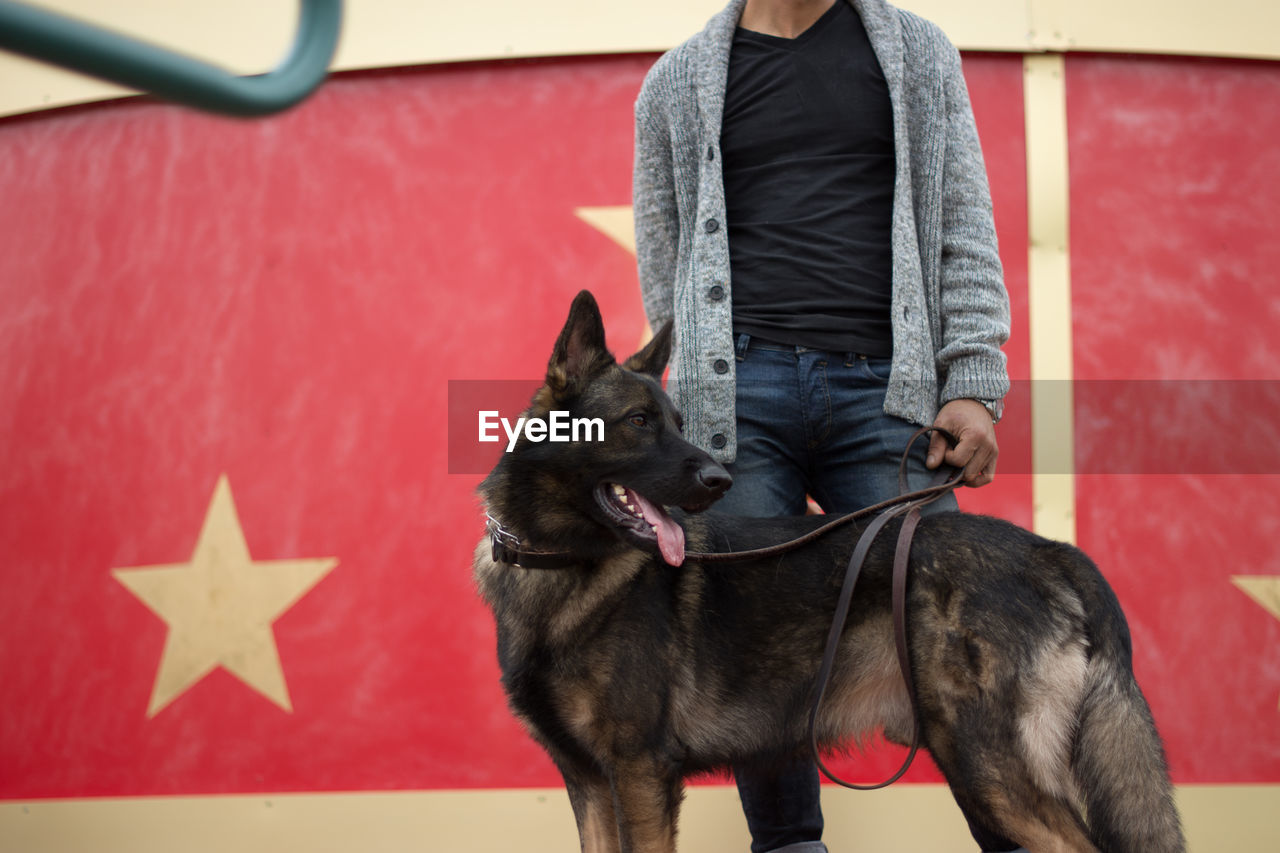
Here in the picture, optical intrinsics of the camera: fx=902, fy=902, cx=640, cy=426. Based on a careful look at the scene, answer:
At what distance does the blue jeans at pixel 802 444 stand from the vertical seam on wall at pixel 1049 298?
3.98 ft

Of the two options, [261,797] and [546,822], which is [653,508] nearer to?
[546,822]

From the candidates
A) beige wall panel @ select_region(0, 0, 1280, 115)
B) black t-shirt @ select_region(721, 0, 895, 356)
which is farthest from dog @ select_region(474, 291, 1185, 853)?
beige wall panel @ select_region(0, 0, 1280, 115)

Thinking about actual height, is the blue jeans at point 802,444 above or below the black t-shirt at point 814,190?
below

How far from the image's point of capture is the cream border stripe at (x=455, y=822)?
9.80ft

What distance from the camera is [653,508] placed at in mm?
2012

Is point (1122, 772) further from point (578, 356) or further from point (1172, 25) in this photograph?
point (1172, 25)

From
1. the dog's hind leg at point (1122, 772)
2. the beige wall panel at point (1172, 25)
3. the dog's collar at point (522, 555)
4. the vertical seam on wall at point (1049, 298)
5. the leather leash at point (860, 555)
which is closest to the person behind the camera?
the dog's hind leg at point (1122, 772)

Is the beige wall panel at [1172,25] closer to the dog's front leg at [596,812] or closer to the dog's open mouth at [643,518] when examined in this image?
the dog's open mouth at [643,518]

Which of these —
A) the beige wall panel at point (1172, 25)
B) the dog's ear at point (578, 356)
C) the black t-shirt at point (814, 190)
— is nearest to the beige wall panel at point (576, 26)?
the beige wall panel at point (1172, 25)

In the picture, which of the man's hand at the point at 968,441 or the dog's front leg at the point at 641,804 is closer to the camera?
the dog's front leg at the point at 641,804

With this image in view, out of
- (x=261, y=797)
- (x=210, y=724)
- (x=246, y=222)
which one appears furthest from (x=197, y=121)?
(x=261, y=797)

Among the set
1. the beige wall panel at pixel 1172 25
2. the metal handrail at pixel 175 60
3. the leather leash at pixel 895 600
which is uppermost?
the beige wall panel at pixel 1172 25

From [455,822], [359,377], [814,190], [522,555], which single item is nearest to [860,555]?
[522,555]

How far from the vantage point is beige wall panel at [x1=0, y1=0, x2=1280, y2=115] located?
3258 millimetres
